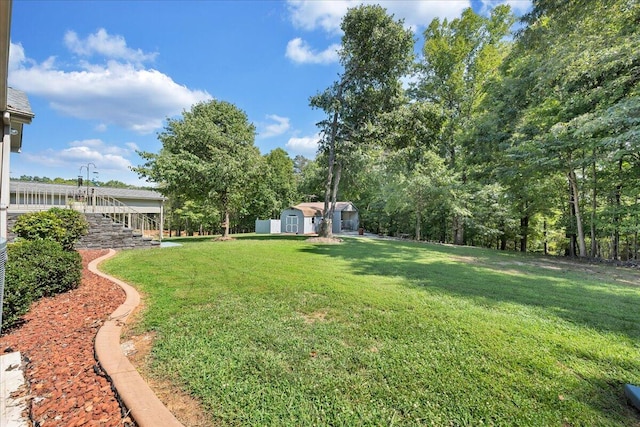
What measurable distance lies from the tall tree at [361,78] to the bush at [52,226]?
9.47 meters

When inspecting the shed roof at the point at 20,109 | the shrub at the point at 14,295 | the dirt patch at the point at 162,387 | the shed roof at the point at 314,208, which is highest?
the shed roof at the point at 20,109

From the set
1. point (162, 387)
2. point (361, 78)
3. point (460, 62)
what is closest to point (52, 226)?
point (162, 387)

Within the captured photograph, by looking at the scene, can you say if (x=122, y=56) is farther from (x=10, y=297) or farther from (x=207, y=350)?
(x=207, y=350)

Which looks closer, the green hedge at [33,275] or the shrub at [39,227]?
the green hedge at [33,275]

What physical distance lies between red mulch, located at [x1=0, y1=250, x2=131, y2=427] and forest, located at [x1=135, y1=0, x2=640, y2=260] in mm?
9593

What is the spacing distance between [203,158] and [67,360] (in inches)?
517

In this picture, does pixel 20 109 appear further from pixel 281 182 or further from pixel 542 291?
pixel 281 182

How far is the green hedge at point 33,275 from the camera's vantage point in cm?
299

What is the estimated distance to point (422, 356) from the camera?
2377 millimetres

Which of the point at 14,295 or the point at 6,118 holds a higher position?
the point at 6,118

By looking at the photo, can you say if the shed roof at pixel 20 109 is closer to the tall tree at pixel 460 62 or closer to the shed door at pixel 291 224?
the tall tree at pixel 460 62

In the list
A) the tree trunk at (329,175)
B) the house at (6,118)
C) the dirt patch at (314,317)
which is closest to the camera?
the dirt patch at (314,317)

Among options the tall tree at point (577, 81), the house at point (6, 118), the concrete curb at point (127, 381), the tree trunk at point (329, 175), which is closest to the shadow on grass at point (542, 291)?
the tall tree at point (577, 81)

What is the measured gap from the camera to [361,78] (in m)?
12.9
